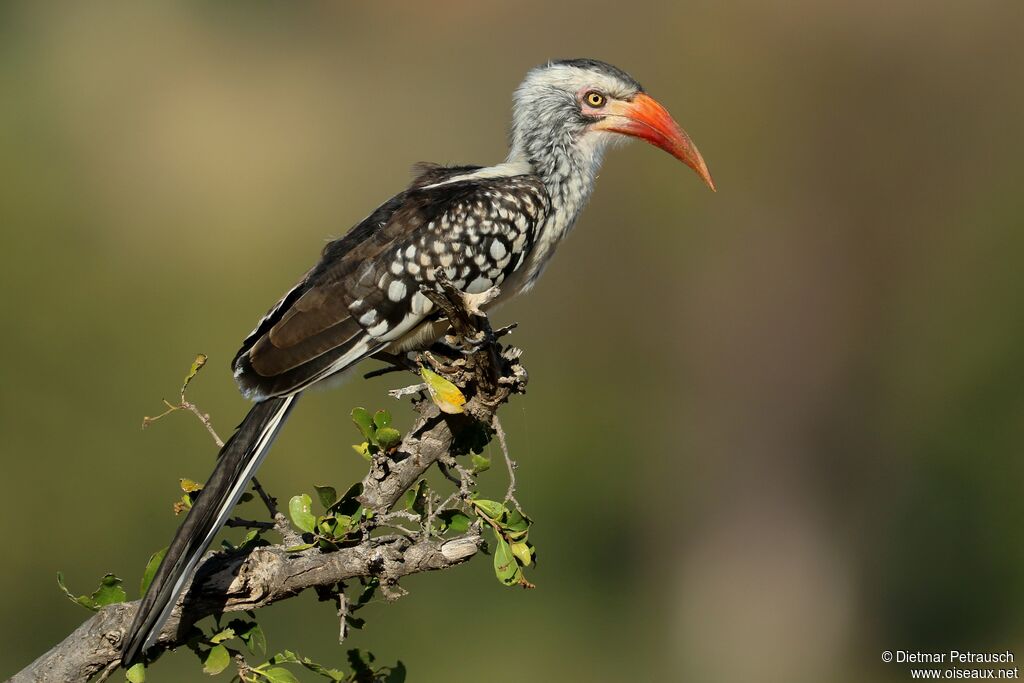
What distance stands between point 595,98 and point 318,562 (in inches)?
108

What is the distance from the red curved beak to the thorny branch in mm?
1868

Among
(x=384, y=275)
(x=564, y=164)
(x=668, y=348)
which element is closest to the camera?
(x=384, y=275)

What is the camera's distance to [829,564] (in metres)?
12.8


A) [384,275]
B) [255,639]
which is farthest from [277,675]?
[384,275]

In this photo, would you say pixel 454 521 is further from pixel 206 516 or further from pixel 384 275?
pixel 384 275

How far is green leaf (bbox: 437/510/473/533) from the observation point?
3.32 meters

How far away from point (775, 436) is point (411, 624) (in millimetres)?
4440

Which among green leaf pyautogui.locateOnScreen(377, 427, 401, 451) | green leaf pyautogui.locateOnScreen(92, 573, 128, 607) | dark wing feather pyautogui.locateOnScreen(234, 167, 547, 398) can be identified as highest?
dark wing feather pyautogui.locateOnScreen(234, 167, 547, 398)

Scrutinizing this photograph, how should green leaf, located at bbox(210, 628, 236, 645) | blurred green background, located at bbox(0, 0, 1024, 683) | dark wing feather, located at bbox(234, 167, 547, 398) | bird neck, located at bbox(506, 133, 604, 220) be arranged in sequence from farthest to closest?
blurred green background, located at bbox(0, 0, 1024, 683) < bird neck, located at bbox(506, 133, 604, 220) < dark wing feather, located at bbox(234, 167, 547, 398) < green leaf, located at bbox(210, 628, 236, 645)

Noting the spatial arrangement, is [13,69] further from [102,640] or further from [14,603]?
[102,640]

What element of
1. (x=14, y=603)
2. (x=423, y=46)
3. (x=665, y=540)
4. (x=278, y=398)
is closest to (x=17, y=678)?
(x=278, y=398)

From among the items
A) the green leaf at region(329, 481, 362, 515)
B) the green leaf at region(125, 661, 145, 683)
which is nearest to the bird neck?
the green leaf at region(329, 481, 362, 515)

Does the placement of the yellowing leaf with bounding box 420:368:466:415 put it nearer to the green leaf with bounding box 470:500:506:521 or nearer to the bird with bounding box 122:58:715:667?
the green leaf with bounding box 470:500:506:521

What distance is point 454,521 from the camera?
3.33 meters
